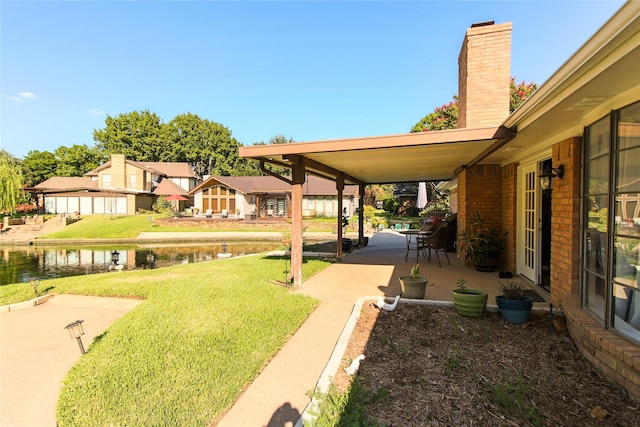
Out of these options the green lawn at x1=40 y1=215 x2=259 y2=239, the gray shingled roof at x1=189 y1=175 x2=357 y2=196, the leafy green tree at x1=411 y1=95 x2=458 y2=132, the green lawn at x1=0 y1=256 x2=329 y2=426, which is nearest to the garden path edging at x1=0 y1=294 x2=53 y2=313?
the green lawn at x1=0 y1=256 x2=329 y2=426

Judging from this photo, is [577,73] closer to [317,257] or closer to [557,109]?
[557,109]

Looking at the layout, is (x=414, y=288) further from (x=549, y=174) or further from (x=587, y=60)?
(x=587, y=60)

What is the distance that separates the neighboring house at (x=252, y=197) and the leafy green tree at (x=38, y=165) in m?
30.0

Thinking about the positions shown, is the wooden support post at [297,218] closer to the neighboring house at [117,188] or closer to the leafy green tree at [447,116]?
the leafy green tree at [447,116]

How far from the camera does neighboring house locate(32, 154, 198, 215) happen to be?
1203 inches

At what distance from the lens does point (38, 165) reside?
4309cm

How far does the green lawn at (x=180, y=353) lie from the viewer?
8.46 ft

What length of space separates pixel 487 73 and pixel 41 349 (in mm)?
8916

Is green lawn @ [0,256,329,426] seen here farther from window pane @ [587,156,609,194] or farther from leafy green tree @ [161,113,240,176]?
leafy green tree @ [161,113,240,176]

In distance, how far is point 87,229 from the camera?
2214 cm

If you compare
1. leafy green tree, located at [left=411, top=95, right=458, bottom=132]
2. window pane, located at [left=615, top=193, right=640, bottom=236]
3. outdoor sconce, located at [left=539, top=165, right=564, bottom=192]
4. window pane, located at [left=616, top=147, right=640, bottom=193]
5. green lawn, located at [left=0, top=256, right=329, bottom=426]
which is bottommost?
green lawn, located at [left=0, top=256, right=329, bottom=426]

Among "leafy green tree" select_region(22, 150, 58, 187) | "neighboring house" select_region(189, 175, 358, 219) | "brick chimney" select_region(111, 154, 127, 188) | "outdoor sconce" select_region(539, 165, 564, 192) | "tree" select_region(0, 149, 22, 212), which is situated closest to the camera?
"outdoor sconce" select_region(539, 165, 564, 192)

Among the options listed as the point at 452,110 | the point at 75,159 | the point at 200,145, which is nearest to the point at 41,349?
the point at 452,110

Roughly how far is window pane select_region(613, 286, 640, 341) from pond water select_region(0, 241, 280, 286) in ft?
40.0
